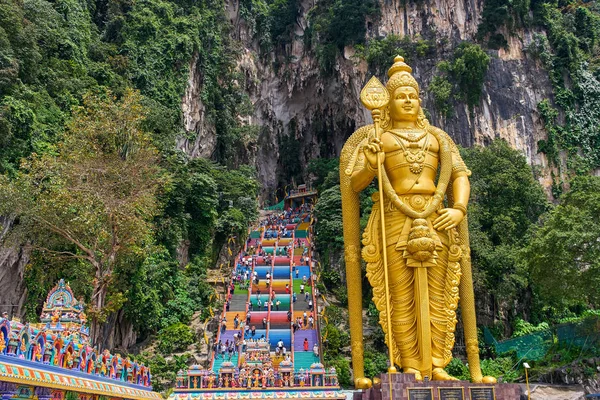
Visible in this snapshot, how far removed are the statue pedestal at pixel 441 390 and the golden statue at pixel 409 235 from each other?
325mm

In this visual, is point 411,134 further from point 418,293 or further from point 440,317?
point 440,317

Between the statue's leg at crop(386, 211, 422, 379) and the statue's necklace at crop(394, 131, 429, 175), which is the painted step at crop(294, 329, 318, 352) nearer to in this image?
the statue's leg at crop(386, 211, 422, 379)

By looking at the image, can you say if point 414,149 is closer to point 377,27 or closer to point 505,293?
point 505,293

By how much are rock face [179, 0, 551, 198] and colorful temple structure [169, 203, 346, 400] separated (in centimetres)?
607

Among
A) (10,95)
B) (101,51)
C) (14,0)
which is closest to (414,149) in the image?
(10,95)

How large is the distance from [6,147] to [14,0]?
18.6ft

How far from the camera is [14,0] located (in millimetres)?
16484

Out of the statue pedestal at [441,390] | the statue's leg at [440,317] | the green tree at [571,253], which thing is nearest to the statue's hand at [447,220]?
the statue's leg at [440,317]

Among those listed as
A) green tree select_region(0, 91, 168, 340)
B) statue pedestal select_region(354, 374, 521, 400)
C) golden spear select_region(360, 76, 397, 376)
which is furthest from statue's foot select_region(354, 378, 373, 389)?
green tree select_region(0, 91, 168, 340)

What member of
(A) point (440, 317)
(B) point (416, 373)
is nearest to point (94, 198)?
(A) point (440, 317)

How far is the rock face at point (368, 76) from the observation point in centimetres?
2356

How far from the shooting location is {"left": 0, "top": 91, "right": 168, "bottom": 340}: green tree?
38.0 ft

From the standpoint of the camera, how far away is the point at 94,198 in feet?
38.8

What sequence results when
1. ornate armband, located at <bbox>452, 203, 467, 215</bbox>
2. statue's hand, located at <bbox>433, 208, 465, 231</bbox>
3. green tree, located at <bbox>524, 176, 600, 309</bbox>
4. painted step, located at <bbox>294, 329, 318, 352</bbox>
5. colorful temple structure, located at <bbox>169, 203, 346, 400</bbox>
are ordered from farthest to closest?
1. painted step, located at <bbox>294, 329, 318, 352</bbox>
2. green tree, located at <bbox>524, 176, 600, 309</bbox>
3. colorful temple structure, located at <bbox>169, 203, 346, 400</bbox>
4. ornate armband, located at <bbox>452, 203, 467, 215</bbox>
5. statue's hand, located at <bbox>433, 208, 465, 231</bbox>
